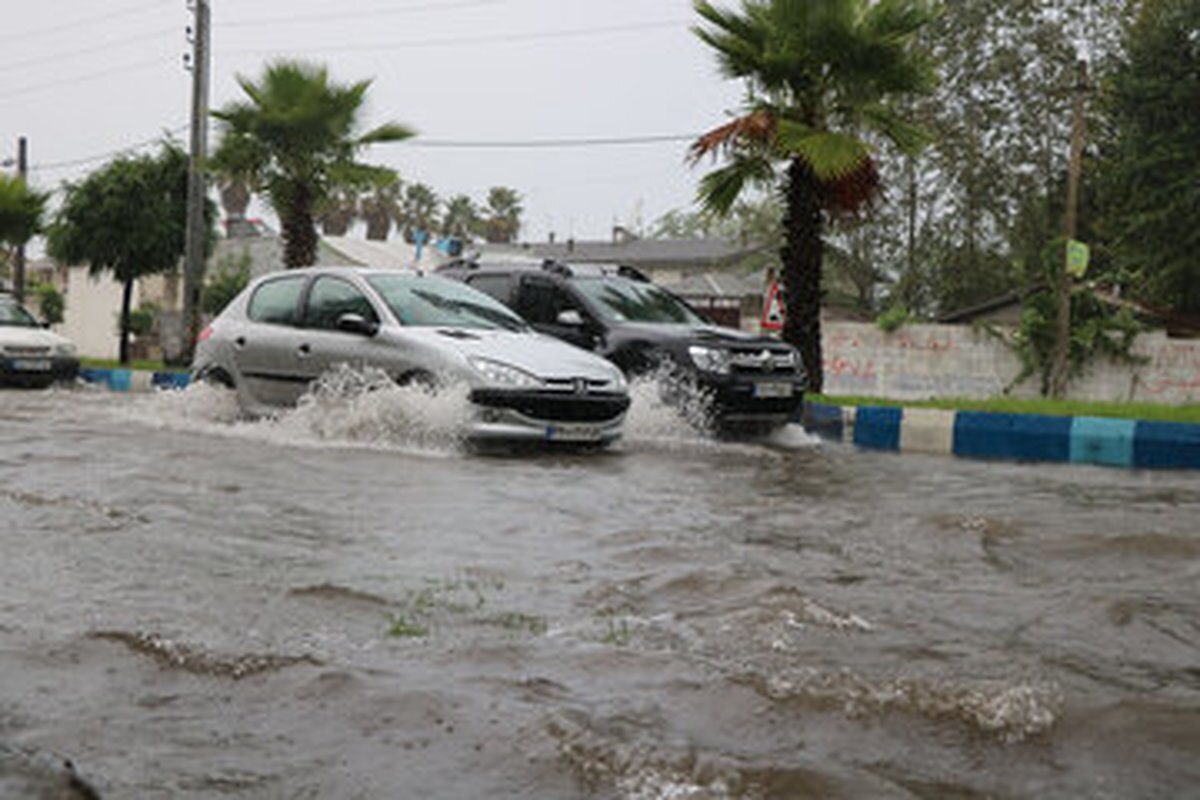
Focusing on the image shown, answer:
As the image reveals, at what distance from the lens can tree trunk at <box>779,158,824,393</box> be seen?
15938mm

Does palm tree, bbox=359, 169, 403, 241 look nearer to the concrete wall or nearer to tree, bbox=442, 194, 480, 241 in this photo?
tree, bbox=442, 194, 480, 241

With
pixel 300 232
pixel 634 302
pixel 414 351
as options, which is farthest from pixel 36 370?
pixel 414 351

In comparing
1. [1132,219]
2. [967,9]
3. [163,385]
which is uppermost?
[967,9]

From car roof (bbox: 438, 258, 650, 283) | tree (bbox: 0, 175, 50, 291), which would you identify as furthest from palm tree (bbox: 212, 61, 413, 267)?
tree (bbox: 0, 175, 50, 291)

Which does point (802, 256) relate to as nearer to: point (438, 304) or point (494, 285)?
point (494, 285)

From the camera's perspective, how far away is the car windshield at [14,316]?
742 inches

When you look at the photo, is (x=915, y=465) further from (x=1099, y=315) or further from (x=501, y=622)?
(x=1099, y=315)

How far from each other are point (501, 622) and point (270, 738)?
109cm

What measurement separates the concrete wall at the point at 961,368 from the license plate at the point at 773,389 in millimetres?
16205

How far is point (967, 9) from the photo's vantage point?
38156 mm

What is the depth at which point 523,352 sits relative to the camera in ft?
28.6

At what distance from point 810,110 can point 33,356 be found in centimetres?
1103

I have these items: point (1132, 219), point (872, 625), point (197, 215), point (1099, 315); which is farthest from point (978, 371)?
point (872, 625)

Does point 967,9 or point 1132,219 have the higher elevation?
Answer: point 967,9
